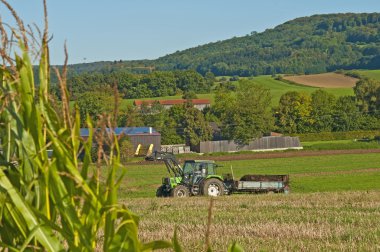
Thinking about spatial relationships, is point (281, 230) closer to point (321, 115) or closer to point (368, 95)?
point (321, 115)

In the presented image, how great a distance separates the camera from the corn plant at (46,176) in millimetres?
2605

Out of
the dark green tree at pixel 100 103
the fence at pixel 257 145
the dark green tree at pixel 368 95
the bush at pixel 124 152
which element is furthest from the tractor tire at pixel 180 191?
the dark green tree at pixel 368 95

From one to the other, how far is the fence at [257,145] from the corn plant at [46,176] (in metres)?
81.1

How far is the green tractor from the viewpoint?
30.2m

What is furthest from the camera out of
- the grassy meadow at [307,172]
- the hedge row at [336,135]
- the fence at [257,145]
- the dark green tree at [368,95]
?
the dark green tree at [368,95]

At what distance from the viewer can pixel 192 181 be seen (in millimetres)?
30672

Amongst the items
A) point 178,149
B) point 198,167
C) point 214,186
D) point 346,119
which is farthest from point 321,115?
point 214,186

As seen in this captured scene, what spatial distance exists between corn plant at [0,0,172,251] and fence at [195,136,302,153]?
81.1 meters

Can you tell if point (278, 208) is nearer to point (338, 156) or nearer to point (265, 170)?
point (265, 170)

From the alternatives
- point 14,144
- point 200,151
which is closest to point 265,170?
point 200,151

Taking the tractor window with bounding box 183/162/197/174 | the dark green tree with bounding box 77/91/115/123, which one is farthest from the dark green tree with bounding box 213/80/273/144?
the dark green tree with bounding box 77/91/115/123

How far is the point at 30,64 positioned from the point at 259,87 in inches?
→ 3907

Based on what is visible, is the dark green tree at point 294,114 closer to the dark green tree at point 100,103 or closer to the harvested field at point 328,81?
the harvested field at point 328,81

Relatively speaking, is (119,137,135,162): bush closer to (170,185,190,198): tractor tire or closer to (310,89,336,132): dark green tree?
(170,185,190,198): tractor tire
